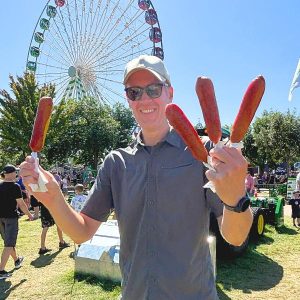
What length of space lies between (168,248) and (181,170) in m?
0.36

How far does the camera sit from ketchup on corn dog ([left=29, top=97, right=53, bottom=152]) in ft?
4.54

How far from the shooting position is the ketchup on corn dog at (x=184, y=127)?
114cm

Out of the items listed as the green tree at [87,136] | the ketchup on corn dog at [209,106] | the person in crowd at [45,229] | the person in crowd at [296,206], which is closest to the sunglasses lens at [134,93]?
the ketchup on corn dog at [209,106]

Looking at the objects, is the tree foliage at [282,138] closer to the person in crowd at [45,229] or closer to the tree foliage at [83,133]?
the tree foliage at [83,133]

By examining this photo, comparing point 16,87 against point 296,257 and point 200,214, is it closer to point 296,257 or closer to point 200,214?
point 296,257

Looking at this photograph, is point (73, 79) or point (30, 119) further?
point (73, 79)

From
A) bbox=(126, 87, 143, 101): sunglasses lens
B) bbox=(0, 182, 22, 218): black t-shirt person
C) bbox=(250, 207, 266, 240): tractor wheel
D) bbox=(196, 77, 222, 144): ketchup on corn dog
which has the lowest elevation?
bbox=(250, 207, 266, 240): tractor wheel

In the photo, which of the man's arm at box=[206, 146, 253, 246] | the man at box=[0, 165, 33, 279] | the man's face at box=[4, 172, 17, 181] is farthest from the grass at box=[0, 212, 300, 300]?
the man's arm at box=[206, 146, 253, 246]

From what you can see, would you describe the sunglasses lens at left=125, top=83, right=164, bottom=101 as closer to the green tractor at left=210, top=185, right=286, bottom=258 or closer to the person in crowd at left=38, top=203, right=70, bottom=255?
the green tractor at left=210, top=185, right=286, bottom=258

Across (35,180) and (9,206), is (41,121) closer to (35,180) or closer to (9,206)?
(35,180)

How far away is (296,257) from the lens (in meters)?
7.06

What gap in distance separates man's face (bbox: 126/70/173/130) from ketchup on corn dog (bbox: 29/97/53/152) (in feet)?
1.51

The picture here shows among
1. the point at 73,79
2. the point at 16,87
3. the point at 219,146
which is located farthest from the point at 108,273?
the point at 73,79

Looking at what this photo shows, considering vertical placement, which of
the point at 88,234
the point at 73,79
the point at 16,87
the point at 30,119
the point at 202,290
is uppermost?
the point at 73,79
